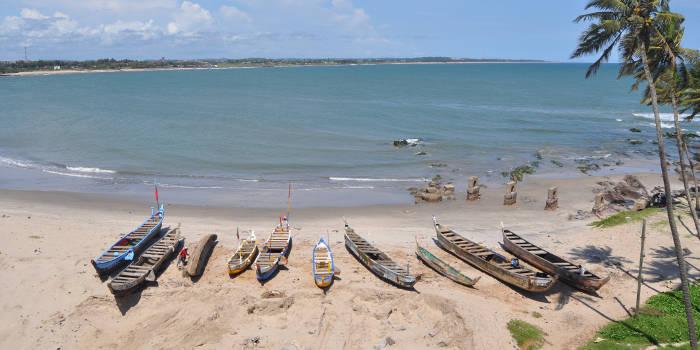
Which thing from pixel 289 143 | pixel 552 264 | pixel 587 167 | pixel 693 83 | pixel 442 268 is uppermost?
pixel 693 83

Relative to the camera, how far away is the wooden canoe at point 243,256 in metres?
20.8

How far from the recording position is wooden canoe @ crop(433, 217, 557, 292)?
752 inches

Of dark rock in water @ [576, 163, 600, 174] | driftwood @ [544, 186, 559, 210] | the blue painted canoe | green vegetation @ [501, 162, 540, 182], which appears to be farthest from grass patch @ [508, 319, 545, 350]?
dark rock in water @ [576, 163, 600, 174]

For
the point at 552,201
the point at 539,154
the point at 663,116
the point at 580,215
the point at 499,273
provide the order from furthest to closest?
the point at 663,116 → the point at 539,154 → the point at 552,201 → the point at 580,215 → the point at 499,273

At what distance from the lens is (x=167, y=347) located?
1608 centimetres

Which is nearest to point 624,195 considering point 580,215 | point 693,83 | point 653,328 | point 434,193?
point 580,215

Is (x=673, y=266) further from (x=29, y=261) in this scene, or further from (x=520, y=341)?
(x=29, y=261)

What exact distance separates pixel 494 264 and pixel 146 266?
49.3 ft

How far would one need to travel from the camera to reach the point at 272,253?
73.0ft

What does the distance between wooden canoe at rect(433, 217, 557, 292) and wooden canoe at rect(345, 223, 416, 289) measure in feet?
10.2

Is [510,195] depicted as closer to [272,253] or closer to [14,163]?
[272,253]

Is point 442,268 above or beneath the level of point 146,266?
above

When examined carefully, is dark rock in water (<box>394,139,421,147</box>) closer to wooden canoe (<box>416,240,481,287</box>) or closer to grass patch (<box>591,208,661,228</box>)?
grass patch (<box>591,208,661,228</box>)

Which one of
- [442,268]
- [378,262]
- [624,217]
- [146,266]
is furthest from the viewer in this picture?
[624,217]
